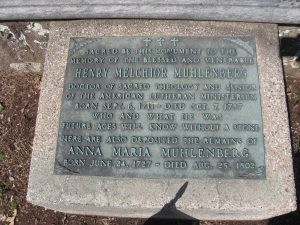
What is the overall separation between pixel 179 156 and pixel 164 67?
77cm

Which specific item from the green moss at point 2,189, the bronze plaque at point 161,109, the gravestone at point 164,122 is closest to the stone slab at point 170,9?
the gravestone at point 164,122

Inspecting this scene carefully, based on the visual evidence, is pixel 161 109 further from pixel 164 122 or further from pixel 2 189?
pixel 2 189

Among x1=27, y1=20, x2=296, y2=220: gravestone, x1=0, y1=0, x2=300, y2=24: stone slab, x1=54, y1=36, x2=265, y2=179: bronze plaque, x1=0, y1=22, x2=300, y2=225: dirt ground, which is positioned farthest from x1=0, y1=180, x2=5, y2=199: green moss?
x1=0, y1=0, x2=300, y2=24: stone slab

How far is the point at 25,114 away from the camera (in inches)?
156

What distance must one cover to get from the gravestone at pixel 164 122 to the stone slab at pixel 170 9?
9 cm

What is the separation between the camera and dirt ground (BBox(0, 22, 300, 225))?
11.4 ft

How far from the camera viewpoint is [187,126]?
9.40 feet

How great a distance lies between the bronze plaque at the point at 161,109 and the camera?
2.79m

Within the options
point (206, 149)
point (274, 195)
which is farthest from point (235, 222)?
point (206, 149)

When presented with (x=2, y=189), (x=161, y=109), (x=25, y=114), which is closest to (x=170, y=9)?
(x=161, y=109)

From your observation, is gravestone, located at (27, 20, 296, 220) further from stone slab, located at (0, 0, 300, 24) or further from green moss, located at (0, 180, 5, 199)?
green moss, located at (0, 180, 5, 199)

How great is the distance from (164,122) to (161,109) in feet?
0.38

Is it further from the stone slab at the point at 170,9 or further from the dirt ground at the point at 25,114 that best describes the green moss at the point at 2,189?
the stone slab at the point at 170,9

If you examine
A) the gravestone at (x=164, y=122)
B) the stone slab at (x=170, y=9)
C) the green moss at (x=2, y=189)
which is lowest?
the green moss at (x=2, y=189)
